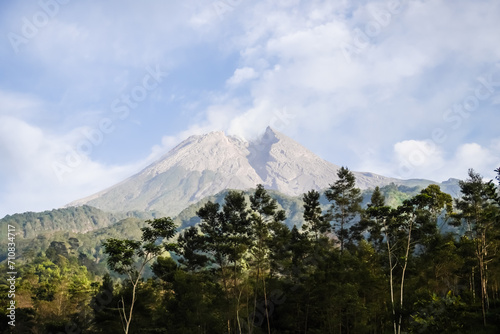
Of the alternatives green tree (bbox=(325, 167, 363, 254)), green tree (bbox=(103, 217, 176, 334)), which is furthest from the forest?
green tree (bbox=(325, 167, 363, 254))

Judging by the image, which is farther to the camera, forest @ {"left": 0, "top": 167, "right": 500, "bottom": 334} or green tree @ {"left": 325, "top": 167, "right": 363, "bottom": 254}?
green tree @ {"left": 325, "top": 167, "right": 363, "bottom": 254}

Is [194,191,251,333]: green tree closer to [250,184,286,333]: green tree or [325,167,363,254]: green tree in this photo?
[250,184,286,333]: green tree

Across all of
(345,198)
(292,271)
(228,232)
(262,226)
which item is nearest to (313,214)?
(345,198)

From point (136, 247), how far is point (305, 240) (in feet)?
54.4

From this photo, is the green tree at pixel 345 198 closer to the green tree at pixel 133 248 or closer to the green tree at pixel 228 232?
the green tree at pixel 228 232

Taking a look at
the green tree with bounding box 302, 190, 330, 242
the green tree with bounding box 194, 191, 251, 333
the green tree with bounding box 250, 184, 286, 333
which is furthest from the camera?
the green tree with bounding box 302, 190, 330, 242

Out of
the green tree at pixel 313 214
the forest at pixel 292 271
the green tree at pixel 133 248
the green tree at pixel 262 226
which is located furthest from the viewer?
the green tree at pixel 313 214

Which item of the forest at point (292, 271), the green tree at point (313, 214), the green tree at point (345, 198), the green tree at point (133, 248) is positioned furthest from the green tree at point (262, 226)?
the green tree at point (345, 198)

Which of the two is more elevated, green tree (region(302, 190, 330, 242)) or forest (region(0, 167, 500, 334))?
green tree (region(302, 190, 330, 242))

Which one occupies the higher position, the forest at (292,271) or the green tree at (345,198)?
the green tree at (345,198)

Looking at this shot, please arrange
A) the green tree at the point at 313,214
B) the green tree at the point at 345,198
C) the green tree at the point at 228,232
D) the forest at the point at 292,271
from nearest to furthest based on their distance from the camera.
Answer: the forest at the point at 292,271
the green tree at the point at 228,232
the green tree at the point at 313,214
the green tree at the point at 345,198

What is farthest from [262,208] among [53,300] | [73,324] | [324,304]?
[53,300]

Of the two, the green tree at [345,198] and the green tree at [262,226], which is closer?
the green tree at [262,226]

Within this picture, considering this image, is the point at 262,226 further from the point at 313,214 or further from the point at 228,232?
the point at 313,214
